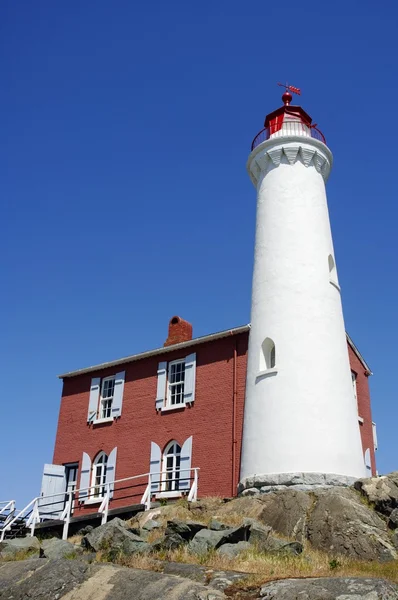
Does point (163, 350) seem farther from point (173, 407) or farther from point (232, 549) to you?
point (232, 549)

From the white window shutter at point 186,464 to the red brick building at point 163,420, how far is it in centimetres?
3

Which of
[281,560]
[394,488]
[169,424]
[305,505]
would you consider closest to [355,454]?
[394,488]

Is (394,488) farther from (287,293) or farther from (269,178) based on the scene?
(269,178)

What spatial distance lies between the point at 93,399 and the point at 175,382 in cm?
415

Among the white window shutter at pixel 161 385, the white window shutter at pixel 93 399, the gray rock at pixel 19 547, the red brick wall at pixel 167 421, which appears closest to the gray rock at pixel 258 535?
the gray rock at pixel 19 547

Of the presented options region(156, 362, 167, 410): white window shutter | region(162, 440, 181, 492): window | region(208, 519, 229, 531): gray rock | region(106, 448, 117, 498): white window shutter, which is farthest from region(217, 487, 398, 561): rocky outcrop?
region(106, 448, 117, 498): white window shutter

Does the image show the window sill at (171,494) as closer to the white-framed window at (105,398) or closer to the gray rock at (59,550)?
the white-framed window at (105,398)

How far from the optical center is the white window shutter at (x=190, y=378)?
2300 cm

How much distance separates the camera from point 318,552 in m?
13.8

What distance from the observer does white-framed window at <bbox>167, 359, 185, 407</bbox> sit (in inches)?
938

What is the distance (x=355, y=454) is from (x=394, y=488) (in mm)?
1648

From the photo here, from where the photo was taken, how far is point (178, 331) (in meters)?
25.2

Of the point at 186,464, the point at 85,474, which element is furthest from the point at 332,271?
the point at 85,474

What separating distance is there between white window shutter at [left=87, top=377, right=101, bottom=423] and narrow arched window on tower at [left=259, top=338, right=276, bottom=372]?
32.4ft
